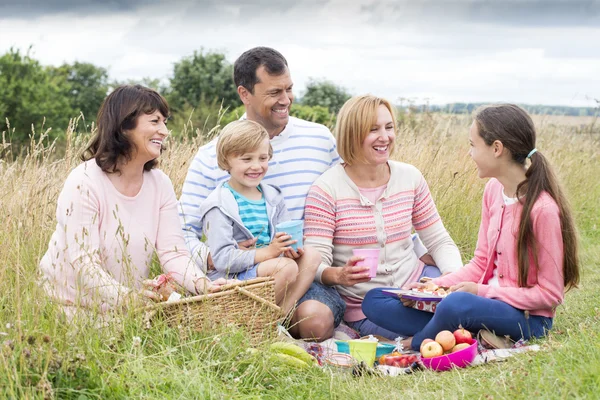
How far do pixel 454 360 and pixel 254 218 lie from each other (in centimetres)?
138

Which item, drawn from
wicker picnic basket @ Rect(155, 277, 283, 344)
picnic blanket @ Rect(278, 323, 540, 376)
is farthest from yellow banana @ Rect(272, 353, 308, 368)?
picnic blanket @ Rect(278, 323, 540, 376)

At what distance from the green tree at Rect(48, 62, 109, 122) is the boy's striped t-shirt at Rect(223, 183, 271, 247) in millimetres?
36653

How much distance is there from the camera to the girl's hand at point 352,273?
163 inches

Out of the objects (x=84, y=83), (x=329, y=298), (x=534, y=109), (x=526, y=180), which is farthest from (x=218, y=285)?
(x=84, y=83)

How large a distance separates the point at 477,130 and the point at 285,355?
5.55 feet

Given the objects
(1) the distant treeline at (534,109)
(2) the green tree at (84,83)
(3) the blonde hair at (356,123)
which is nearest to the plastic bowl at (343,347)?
A: (3) the blonde hair at (356,123)

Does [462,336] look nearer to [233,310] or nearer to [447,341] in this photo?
[447,341]

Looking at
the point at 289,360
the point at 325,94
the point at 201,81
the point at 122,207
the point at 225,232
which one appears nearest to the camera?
the point at 289,360

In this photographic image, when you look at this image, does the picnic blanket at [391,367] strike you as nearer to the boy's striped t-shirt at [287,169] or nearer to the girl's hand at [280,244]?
the girl's hand at [280,244]

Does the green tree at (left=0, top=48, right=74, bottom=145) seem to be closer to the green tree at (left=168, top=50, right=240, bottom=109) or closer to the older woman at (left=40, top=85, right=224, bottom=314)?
the green tree at (left=168, top=50, right=240, bottom=109)

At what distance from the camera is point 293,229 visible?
157 inches

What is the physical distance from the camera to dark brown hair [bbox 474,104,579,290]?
12.9ft

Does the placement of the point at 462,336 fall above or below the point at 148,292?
below

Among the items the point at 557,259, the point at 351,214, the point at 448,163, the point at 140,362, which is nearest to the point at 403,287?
the point at 351,214
